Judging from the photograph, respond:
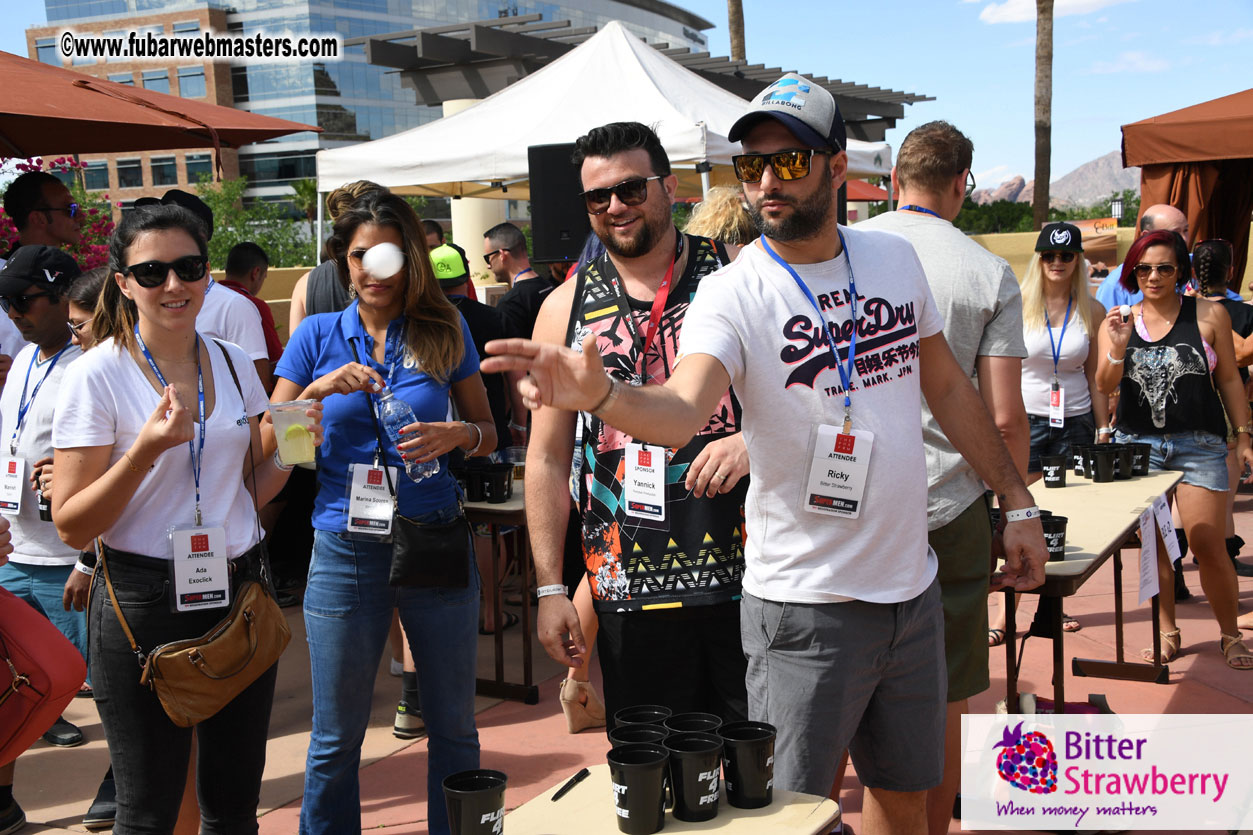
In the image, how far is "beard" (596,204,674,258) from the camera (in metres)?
2.66

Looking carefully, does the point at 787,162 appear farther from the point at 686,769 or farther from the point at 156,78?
the point at 156,78

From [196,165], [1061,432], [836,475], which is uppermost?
[196,165]

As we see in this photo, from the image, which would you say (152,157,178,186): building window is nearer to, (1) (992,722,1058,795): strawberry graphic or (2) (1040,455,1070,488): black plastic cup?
(2) (1040,455,1070,488): black plastic cup

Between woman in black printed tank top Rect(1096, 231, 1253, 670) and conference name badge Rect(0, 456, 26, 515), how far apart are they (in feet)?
15.3

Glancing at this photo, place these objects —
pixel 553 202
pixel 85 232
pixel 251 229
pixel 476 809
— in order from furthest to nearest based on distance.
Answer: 1. pixel 251 229
2. pixel 85 232
3. pixel 553 202
4. pixel 476 809

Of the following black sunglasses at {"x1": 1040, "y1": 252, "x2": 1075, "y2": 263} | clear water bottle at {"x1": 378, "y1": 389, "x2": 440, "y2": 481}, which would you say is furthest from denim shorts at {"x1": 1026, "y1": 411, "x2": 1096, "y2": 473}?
clear water bottle at {"x1": 378, "y1": 389, "x2": 440, "y2": 481}

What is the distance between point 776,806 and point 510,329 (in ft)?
14.3

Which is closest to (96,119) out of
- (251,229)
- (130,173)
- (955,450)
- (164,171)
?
(955,450)

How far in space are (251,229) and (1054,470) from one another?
5594cm

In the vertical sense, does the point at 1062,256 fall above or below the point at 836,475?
above

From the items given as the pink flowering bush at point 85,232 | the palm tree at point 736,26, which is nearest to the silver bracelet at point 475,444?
the pink flowering bush at point 85,232

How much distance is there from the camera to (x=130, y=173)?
273 ft

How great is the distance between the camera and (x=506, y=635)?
19.5ft

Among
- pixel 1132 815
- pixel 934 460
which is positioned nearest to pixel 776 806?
pixel 934 460
